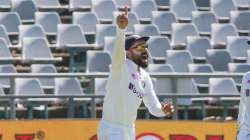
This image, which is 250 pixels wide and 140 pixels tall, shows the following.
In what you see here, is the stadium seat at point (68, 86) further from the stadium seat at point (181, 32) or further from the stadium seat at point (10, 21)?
the stadium seat at point (181, 32)

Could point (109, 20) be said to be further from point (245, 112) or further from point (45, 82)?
point (245, 112)

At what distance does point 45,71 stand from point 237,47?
409 centimetres

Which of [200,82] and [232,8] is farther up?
[232,8]

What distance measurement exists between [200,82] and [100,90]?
220 cm

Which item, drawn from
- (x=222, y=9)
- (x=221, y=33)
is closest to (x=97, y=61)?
(x=221, y=33)

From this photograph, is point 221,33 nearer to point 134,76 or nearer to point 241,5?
point 241,5

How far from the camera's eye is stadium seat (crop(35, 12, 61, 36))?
16.4 m

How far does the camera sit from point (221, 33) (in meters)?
17.0

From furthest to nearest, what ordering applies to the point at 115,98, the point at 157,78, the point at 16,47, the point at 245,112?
the point at 16,47, the point at 157,78, the point at 245,112, the point at 115,98

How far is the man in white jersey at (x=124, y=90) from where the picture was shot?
7.74 m

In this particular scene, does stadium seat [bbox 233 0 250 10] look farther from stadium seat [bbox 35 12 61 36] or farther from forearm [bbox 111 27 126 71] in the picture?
forearm [bbox 111 27 126 71]

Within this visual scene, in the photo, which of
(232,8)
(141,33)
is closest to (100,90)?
(141,33)

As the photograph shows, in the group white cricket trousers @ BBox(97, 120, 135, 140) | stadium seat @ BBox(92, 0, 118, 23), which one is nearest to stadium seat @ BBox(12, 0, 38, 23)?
stadium seat @ BBox(92, 0, 118, 23)

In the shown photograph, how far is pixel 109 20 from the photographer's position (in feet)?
56.0
